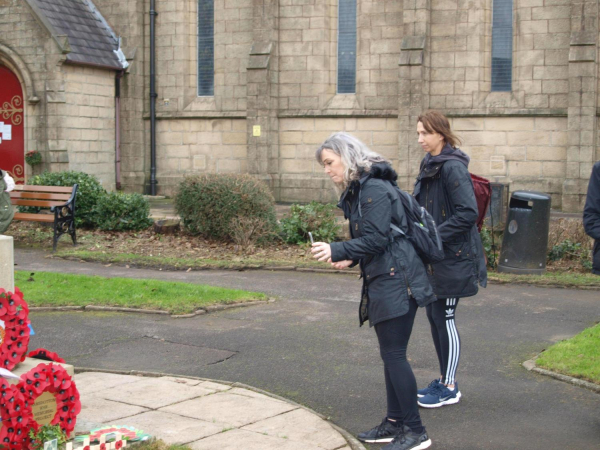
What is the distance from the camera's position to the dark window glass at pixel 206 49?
23.2m

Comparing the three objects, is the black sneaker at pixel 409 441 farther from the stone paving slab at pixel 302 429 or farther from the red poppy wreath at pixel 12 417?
the red poppy wreath at pixel 12 417

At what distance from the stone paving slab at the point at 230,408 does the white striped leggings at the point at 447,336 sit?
1.12m

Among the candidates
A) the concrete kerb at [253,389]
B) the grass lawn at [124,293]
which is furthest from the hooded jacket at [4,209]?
the concrete kerb at [253,389]

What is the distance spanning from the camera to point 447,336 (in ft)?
19.8

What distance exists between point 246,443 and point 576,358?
3262mm

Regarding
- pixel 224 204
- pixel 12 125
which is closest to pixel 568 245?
pixel 224 204

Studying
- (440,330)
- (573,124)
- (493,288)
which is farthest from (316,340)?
(573,124)

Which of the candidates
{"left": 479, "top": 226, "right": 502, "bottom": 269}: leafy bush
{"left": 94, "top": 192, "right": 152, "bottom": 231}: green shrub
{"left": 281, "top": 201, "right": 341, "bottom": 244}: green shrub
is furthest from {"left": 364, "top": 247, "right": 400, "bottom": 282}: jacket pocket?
{"left": 94, "top": 192, "right": 152, "bottom": 231}: green shrub

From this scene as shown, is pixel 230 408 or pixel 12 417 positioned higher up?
pixel 12 417

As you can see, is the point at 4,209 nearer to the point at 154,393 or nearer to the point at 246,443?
the point at 154,393

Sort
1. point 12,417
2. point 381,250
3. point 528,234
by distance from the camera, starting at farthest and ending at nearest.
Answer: point 528,234
point 381,250
point 12,417

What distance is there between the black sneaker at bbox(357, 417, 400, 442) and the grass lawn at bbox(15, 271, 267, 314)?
3.95 meters

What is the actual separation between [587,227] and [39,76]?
17397 millimetres

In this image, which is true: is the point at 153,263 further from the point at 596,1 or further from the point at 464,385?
the point at 596,1
